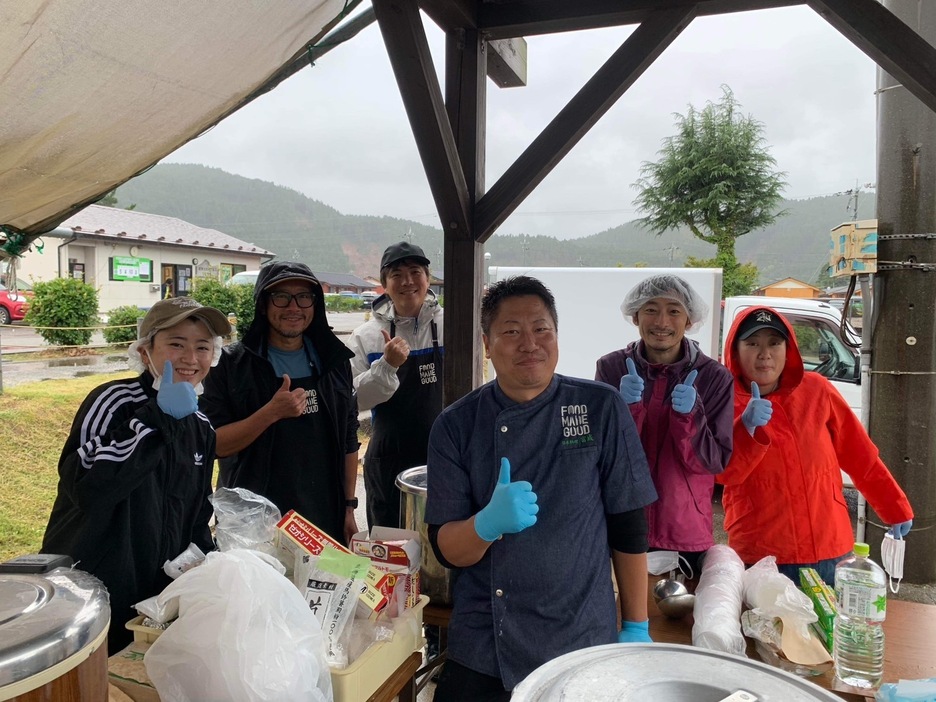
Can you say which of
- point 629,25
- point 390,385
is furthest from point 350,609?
point 629,25

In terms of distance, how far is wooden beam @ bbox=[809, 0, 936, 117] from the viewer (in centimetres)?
212

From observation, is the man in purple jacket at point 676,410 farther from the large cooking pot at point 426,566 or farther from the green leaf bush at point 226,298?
the green leaf bush at point 226,298

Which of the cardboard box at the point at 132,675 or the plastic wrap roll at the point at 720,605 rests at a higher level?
the plastic wrap roll at the point at 720,605

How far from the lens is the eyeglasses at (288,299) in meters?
2.50

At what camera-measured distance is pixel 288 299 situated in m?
2.51

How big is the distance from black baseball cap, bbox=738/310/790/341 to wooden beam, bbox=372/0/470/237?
1.31m

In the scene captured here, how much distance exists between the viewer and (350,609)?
1442mm

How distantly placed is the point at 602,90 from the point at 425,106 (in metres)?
0.80

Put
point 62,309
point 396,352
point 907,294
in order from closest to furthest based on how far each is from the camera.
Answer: point 396,352, point 907,294, point 62,309

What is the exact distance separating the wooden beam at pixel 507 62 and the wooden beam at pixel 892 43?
1.49 metres

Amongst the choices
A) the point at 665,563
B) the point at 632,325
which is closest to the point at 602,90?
the point at 665,563

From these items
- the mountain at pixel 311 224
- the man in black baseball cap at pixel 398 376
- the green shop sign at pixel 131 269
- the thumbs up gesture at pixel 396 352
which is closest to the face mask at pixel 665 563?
the man in black baseball cap at pixel 398 376

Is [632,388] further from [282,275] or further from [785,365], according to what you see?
[282,275]

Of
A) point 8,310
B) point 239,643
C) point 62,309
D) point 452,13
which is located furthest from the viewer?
point 8,310
